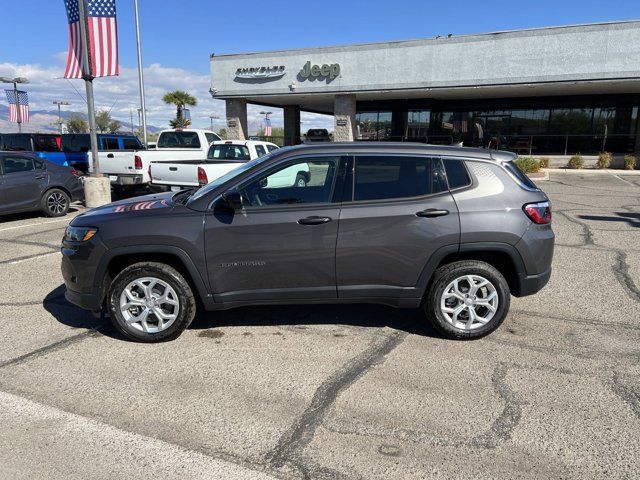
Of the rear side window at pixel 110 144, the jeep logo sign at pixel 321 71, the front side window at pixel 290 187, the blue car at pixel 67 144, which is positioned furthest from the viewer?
the jeep logo sign at pixel 321 71

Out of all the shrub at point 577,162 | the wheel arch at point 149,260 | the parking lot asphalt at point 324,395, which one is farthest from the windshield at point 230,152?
the shrub at point 577,162

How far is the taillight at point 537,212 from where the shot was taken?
427 centimetres

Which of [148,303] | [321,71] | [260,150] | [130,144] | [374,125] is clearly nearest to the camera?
[148,303]

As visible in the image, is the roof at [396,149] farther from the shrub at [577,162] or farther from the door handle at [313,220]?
the shrub at [577,162]

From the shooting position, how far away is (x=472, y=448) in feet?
9.43

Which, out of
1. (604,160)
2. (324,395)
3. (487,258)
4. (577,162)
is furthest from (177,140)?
(604,160)

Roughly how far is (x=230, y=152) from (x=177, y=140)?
10.9 feet

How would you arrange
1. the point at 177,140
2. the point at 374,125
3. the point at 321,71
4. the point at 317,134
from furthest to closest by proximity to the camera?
the point at 317,134
the point at 374,125
the point at 321,71
the point at 177,140

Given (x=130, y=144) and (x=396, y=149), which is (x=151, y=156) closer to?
(x=130, y=144)

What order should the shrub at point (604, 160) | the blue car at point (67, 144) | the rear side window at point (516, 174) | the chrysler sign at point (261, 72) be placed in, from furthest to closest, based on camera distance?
the chrysler sign at point (261, 72), the shrub at point (604, 160), the blue car at point (67, 144), the rear side window at point (516, 174)

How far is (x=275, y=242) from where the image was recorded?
411 centimetres

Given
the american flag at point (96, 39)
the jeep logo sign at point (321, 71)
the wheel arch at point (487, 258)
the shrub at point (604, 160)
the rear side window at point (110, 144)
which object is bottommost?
the wheel arch at point (487, 258)

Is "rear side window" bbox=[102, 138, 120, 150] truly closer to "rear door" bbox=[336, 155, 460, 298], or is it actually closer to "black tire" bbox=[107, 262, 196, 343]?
"black tire" bbox=[107, 262, 196, 343]

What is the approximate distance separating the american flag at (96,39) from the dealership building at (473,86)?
49.1 ft
